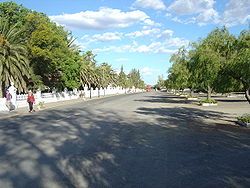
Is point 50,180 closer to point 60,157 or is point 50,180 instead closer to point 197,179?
point 60,157

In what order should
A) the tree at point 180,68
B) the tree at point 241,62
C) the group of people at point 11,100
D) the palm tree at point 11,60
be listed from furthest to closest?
the tree at point 180,68
the palm tree at point 11,60
the group of people at point 11,100
the tree at point 241,62

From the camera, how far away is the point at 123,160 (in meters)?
6.30

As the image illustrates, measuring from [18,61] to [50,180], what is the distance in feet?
79.9

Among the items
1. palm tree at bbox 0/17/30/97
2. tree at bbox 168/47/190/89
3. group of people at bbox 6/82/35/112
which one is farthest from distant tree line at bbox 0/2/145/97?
tree at bbox 168/47/190/89

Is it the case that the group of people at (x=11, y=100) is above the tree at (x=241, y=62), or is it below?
below

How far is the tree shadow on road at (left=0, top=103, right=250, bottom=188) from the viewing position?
4.86 meters

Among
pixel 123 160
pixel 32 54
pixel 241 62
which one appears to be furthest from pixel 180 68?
pixel 123 160

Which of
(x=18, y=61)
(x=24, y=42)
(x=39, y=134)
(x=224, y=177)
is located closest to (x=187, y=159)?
(x=224, y=177)

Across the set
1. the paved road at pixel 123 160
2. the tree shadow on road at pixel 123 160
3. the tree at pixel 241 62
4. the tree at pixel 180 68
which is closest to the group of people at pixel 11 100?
the paved road at pixel 123 160

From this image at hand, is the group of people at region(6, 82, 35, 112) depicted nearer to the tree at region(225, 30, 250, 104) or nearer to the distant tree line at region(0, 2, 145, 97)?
the distant tree line at region(0, 2, 145, 97)

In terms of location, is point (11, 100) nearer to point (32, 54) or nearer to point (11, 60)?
point (11, 60)

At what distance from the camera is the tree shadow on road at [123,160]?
4.86 metres

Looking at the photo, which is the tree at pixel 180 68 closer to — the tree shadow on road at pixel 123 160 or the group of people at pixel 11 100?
the group of people at pixel 11 100

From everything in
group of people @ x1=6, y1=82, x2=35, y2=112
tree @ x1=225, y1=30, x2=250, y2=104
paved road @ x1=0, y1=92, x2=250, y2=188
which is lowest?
paved road @ x1=0, y1=92, x2=250, y2=188
